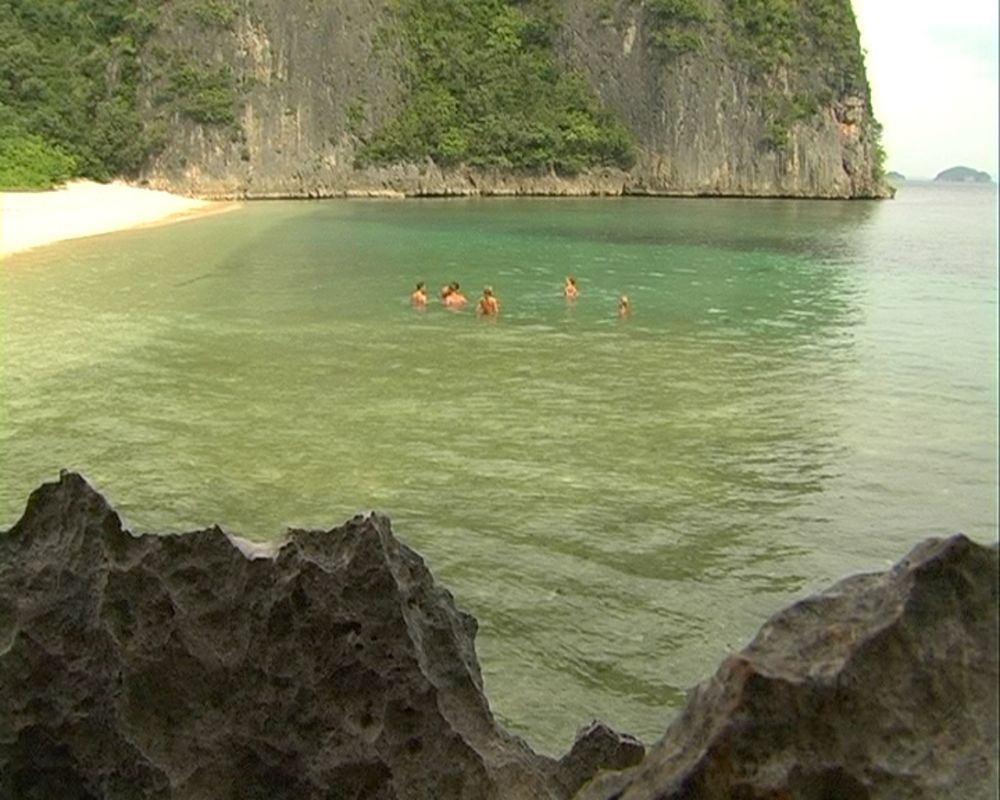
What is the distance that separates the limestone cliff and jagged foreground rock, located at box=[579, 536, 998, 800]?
183ft

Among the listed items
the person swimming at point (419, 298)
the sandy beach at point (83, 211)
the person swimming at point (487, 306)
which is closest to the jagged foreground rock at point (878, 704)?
the person swimming at point (487, 306)

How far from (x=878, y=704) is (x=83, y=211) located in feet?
124

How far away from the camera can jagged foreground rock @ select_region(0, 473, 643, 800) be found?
8.18 ft

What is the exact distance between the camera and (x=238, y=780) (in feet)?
8.45

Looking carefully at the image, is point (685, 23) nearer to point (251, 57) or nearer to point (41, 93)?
point (251, 57)

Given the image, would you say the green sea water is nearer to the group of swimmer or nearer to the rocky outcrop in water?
the group of swimmer

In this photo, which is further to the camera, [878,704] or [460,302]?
[460,302]

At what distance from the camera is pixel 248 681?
8.48 feet

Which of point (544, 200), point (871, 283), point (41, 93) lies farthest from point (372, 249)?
point (544, 200)

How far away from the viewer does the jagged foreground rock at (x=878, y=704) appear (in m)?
1.87

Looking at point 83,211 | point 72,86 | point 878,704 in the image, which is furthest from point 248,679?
point 72,86

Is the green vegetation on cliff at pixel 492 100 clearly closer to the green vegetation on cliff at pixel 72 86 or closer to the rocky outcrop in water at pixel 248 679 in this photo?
the green vegetation on cliff at pixel 72 86

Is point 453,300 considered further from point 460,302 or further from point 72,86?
point 72,86

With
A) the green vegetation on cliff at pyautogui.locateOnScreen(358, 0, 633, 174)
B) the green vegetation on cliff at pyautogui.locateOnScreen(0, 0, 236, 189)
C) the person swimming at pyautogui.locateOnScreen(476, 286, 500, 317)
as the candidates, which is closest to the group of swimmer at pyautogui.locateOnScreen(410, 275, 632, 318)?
the person swimming at pyautogui.locateOnScreen(476, 286, 500, 317)
